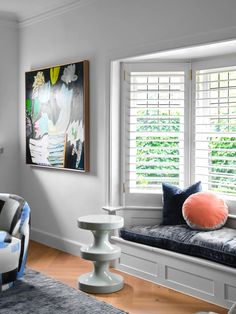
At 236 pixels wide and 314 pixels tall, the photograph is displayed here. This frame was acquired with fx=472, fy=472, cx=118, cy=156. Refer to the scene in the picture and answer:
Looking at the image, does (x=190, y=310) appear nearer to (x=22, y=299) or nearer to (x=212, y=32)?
(x=22, y=299)

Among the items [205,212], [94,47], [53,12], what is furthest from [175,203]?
[53,12]

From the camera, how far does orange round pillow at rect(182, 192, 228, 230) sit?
156 inches

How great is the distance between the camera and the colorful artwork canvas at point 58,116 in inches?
186

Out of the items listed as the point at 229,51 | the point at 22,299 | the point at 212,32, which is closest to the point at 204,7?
the point at 212,32

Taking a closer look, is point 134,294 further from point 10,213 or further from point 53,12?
point 53,12

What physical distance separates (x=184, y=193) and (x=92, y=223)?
937 mm

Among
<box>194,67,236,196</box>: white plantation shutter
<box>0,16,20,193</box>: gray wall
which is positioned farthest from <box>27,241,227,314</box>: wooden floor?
<box>0,16,20,193</box>: gray wall

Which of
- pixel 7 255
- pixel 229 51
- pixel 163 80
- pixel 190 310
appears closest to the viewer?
pixel 190 310

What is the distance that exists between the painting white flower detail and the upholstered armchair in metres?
1.41

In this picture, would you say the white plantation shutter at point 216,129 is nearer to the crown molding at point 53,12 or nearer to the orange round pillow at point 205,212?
the orange round pillow at point 205,212

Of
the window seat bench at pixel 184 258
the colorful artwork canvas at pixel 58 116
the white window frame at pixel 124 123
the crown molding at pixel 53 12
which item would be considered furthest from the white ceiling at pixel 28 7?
the window seat bench at pixel 184 258

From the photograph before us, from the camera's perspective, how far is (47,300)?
3547mm

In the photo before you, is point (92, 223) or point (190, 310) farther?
point (92, 223)

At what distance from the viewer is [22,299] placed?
11.7 ft
